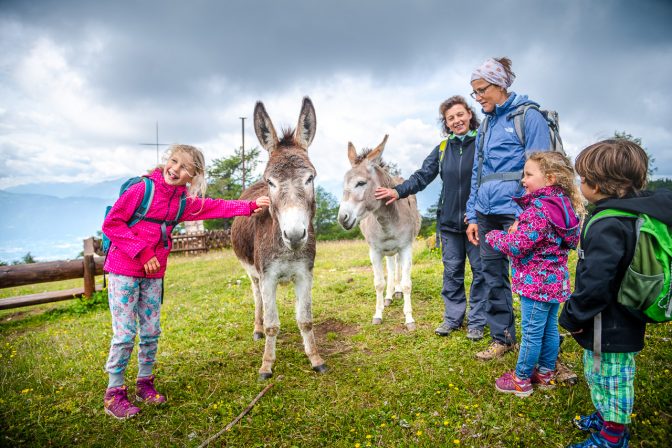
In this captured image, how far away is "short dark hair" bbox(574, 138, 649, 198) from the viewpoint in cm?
232

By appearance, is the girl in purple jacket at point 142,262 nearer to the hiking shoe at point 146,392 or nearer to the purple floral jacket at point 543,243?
the hiking shoe at point 146,392

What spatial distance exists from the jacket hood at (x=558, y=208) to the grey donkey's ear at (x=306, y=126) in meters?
2.45

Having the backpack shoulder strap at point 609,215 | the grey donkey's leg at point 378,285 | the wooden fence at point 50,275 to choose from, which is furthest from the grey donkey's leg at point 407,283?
the wooden fence at point 50,275

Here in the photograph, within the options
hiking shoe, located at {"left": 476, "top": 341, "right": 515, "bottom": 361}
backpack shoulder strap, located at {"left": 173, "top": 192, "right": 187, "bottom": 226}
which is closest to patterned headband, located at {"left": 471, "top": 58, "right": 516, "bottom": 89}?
hiking shoe, located at {"left": 476, "top": 341, "right": 515, "bottom": 361}

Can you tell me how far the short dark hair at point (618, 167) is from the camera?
91.4 inches

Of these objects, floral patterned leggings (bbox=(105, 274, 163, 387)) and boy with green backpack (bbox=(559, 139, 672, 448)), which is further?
floral patterned leggings (bbox=(105, 274, 163, 387))

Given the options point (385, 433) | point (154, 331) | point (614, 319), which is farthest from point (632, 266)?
point (154, 331)

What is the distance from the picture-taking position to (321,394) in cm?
360

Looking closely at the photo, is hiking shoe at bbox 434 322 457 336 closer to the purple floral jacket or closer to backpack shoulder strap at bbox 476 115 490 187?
the purple floral jacket

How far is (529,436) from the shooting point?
2.72 m

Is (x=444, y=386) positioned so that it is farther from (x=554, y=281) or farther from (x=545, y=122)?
(x=545, y=122)

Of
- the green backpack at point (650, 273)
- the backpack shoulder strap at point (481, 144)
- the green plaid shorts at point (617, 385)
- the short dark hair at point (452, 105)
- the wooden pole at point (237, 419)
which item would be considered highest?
the short dark hair at point (452, 105)

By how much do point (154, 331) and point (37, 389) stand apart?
189 cm

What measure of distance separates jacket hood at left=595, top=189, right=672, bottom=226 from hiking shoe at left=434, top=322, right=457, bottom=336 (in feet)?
9.91
